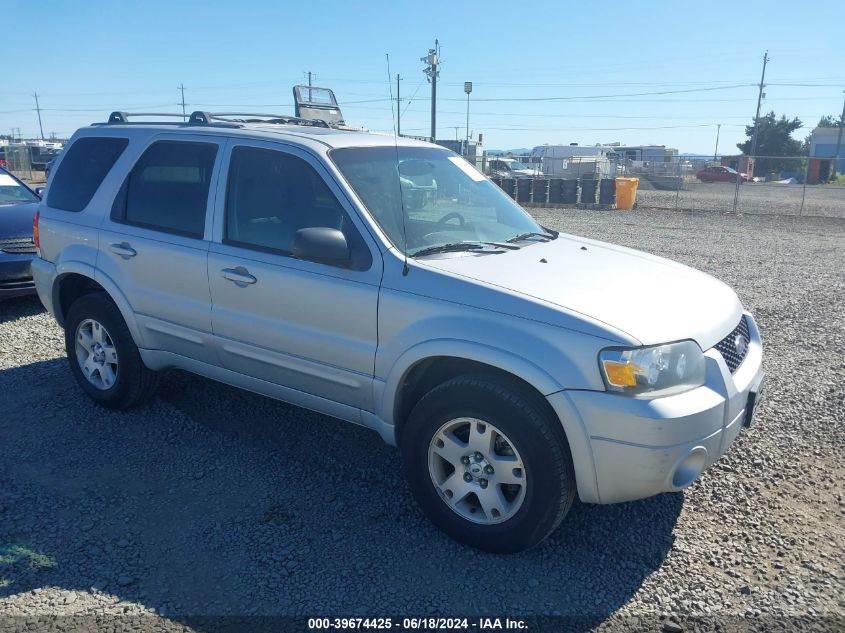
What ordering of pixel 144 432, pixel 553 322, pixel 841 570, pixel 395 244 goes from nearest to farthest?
1. pixel 553 322
2. pixel 841 570
3. pixel 395 244
4. pixel 144 432

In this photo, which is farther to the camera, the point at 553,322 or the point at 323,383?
the point at 323,383

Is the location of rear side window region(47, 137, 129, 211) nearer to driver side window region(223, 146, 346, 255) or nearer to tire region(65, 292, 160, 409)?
tire region(65, 292, 160, 409)

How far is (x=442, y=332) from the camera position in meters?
3.28

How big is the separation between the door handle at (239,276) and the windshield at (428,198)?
800 millimetres

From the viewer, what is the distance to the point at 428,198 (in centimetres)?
414

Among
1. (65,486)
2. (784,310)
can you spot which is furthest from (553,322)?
(784,310)

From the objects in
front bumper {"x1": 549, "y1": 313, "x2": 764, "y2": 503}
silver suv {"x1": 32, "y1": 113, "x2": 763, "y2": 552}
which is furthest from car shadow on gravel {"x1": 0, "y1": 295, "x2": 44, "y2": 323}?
front bumper {"x1": 549, "y1": 313, "x2": 764, "y2": 503}

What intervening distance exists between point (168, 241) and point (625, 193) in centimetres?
2135

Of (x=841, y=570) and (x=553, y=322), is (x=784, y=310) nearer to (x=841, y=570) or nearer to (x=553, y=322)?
(x=841, y=570)

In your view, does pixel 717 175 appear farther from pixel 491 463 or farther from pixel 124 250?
pixel 491 463

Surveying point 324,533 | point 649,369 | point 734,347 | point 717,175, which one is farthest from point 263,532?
point 717,175

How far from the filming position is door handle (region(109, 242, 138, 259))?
4.55 m

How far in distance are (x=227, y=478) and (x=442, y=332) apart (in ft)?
5.67

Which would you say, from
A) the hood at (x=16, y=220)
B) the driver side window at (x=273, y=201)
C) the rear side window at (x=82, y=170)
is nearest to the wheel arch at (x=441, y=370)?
the driver side window at (x=273, y=201)
